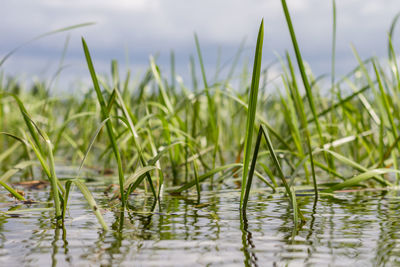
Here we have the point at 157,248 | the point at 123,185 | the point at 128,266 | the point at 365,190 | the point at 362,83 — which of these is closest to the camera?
the point at 128,266

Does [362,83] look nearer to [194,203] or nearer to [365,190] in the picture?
[365,190]

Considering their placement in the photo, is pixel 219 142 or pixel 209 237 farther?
pixel 219 142

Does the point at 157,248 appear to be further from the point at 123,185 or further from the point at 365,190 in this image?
the point at 365,190

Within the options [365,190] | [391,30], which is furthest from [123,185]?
[391,30]

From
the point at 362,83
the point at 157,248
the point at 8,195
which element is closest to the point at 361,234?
the point at 157,248

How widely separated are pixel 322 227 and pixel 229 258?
1.25 ft

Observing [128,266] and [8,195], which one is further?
[8,195]

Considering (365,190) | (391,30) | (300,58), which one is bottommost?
(365,190)

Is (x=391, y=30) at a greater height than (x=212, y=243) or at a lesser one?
greater

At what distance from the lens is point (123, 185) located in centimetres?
131

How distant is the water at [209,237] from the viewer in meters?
0.89

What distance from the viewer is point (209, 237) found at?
3.48ft

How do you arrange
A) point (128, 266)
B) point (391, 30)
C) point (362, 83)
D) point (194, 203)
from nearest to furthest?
point (128, 266)
point (194, 203)
point (391, 30)
point (362, 83)

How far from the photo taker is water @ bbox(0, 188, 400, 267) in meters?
0.89
